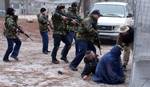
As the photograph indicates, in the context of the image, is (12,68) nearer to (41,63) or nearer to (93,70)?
(41,63)

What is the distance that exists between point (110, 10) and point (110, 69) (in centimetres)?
906

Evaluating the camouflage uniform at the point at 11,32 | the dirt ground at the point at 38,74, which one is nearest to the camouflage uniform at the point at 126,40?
the dirt ground at the point at 38,74

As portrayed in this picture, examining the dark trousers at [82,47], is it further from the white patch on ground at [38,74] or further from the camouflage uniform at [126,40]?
the camouflage uniform at [126,40]

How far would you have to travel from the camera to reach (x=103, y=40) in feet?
63.3

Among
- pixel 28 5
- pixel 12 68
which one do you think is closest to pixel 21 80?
pixel 12 68

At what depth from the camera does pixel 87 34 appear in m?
11.8

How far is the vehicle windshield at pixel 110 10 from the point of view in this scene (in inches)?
754

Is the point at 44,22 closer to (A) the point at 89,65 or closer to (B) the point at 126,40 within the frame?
(B) the point at 126,40

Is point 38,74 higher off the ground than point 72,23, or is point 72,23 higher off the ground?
point 72,23

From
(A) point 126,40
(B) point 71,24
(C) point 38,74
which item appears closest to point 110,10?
(B) point 71,24

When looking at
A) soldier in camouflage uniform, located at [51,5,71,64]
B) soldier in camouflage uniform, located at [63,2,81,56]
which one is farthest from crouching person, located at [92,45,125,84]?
soldier in camouflage uniform, located at [63,2,81,56]

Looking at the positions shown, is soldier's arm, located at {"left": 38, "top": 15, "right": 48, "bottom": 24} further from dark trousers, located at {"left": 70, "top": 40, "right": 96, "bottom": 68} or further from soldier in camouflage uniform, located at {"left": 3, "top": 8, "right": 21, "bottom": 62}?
dark trousers, located at {"left": 70, "top": 40, "right": 96, "bottom": 68}

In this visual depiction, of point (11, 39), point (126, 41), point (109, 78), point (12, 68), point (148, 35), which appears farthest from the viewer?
point (11, 39)

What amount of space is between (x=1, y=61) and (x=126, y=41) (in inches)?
154
